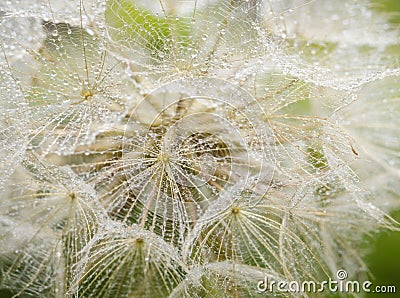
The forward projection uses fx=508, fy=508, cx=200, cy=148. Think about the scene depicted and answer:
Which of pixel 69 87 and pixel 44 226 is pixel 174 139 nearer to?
pixel 69 87

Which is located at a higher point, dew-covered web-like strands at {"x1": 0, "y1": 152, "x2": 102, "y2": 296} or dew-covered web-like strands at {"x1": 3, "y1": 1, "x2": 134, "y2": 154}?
dew-covered web-like strands at {"x1": 3, "y1": 1, "x2": 134, "y2": 154}

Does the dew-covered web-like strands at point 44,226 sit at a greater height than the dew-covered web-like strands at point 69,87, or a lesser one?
lesser

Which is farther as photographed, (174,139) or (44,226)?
(44,226)

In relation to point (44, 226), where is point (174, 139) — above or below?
above

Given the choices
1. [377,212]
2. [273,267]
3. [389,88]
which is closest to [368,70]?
[389,88]

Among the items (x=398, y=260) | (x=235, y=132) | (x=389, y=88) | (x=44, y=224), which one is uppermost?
(x=389, y=88)

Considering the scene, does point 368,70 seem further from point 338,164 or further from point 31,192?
point 31,192


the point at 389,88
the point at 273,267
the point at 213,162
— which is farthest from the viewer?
the point at 389,88

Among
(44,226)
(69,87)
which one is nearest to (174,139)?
(69,87)
